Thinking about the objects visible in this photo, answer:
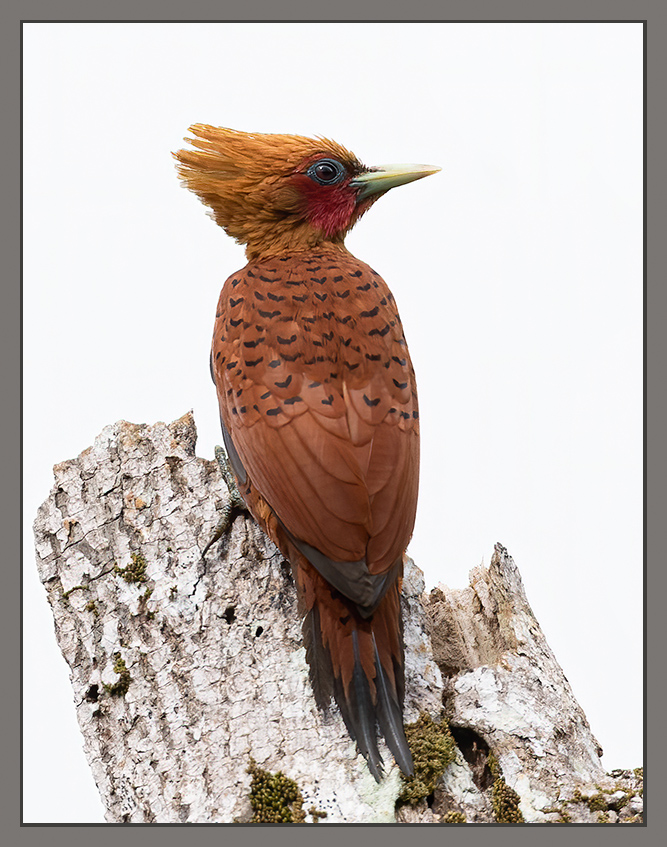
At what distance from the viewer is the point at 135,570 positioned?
4.15m

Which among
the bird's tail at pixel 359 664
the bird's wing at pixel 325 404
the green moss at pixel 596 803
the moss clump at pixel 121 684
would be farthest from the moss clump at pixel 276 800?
the green moss at pixel 596 803

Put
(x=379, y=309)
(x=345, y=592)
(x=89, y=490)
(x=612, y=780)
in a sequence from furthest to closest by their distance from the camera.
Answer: (x=89, y=490), (x=379, y=309), (x=612, y=780), (x=345, y=592)

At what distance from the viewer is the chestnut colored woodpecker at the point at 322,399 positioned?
11.7ft

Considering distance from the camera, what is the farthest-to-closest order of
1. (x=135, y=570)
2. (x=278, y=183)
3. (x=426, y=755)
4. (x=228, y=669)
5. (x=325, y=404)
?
(x=278, y=183) < (x=135, y=570) < (x=228, y=669) < (x=325, y=404) < (x=426, y=755)

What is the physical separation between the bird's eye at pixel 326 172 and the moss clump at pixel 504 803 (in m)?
2.94

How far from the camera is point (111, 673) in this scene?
3967 mm

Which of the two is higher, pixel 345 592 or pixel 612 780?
pixel 345 592

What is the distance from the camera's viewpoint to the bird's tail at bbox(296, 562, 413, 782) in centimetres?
352

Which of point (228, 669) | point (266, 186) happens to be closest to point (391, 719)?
point (228, 669)

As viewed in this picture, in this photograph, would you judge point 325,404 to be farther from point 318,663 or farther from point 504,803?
point 504,803

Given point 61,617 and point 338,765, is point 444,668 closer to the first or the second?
point 338,765

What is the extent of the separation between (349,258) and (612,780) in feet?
8.98

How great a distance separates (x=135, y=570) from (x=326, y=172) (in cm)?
220

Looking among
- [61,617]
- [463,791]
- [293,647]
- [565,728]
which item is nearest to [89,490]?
[61,617]
